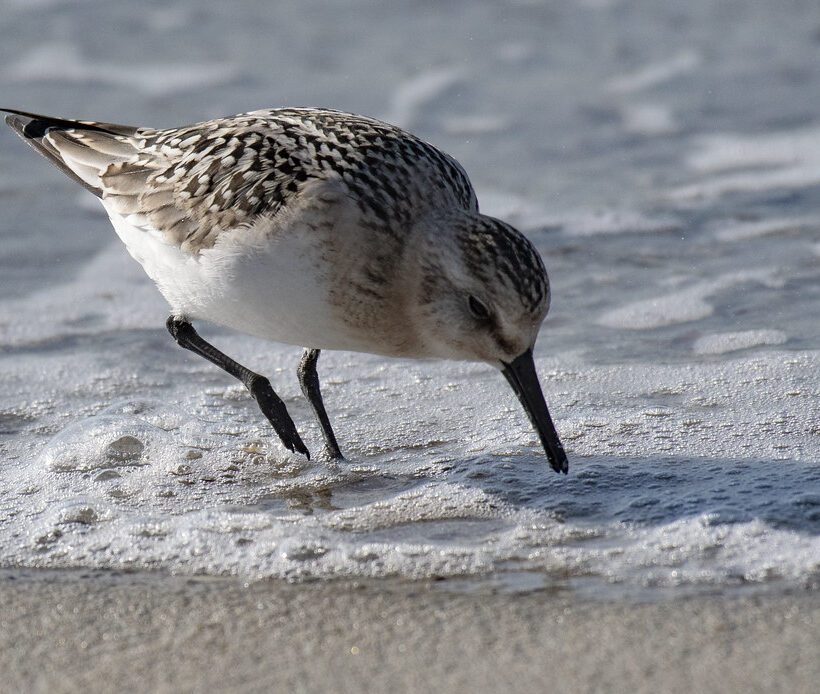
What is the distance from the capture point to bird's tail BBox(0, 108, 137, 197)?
5867 millimetres

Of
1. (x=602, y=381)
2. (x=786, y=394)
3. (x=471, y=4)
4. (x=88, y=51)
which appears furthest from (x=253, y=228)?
(x=471, y=4)

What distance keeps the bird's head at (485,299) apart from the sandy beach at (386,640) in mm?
1042

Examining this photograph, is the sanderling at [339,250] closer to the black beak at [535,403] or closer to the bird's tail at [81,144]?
the black beak at [535,403]

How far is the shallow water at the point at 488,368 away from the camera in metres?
4.44

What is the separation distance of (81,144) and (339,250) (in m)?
1.85

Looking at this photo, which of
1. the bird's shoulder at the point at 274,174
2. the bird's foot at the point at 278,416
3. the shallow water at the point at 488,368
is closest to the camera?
the shallow water at the point at 488,368

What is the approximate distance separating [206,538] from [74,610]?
628mm

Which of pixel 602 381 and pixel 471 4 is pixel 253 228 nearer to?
pixel 602 381

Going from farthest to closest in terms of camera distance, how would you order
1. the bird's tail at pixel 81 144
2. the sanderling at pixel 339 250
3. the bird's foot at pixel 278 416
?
the bird's tail at pixel 81 144
the bird's foot at pixel 278 416
the sanderling at pixel 339 250

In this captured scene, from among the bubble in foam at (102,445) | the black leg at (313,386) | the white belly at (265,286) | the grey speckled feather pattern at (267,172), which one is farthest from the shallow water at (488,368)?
the grey speckled feather pattern at (267,172)

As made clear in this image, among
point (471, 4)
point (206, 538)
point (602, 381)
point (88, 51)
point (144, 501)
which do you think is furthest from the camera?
point (471, 4)

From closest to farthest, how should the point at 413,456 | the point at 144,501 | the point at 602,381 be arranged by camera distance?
the point at 144,501
the point at 413,456
the point at 602,381

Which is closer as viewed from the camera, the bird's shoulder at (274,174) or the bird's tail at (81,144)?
the bird's shoulder at (274,174)

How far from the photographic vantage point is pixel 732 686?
11.1 feet
